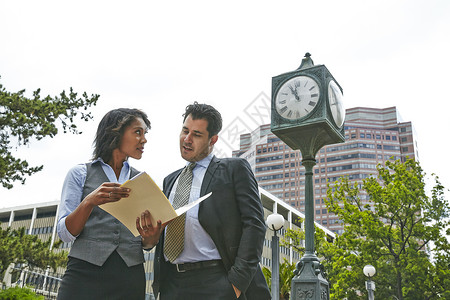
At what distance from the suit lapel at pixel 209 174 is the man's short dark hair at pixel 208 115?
176 mm

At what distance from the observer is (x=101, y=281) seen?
213 centimetres

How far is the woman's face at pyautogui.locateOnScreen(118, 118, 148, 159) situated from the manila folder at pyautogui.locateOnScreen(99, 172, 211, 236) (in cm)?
43

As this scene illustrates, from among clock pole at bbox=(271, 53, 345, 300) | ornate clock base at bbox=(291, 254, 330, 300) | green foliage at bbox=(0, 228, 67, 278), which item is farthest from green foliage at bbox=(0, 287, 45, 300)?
clock pole at bbox=(271, 53, 345, 300)

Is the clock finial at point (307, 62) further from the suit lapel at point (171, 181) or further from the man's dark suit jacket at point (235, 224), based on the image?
the man's dark suit jacket at point (235, 224)

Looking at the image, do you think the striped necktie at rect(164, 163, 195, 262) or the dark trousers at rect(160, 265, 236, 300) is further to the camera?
the striped necktie at rect(164, 163, 195, 262)

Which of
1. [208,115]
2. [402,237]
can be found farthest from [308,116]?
[402,237]

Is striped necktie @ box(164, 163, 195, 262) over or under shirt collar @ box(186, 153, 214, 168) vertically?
under

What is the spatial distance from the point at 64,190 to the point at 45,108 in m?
10.2

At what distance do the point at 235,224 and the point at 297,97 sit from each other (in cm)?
371

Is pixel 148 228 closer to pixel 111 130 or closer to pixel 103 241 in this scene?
pixel 103 241

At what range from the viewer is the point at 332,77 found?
6004mm

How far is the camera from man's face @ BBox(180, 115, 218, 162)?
2590 millimetres

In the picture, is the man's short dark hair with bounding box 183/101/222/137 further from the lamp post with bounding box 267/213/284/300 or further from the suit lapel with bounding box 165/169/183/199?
the lamp post with bounding box 267/213/284/300

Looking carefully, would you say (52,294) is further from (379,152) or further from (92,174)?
(379,152)
